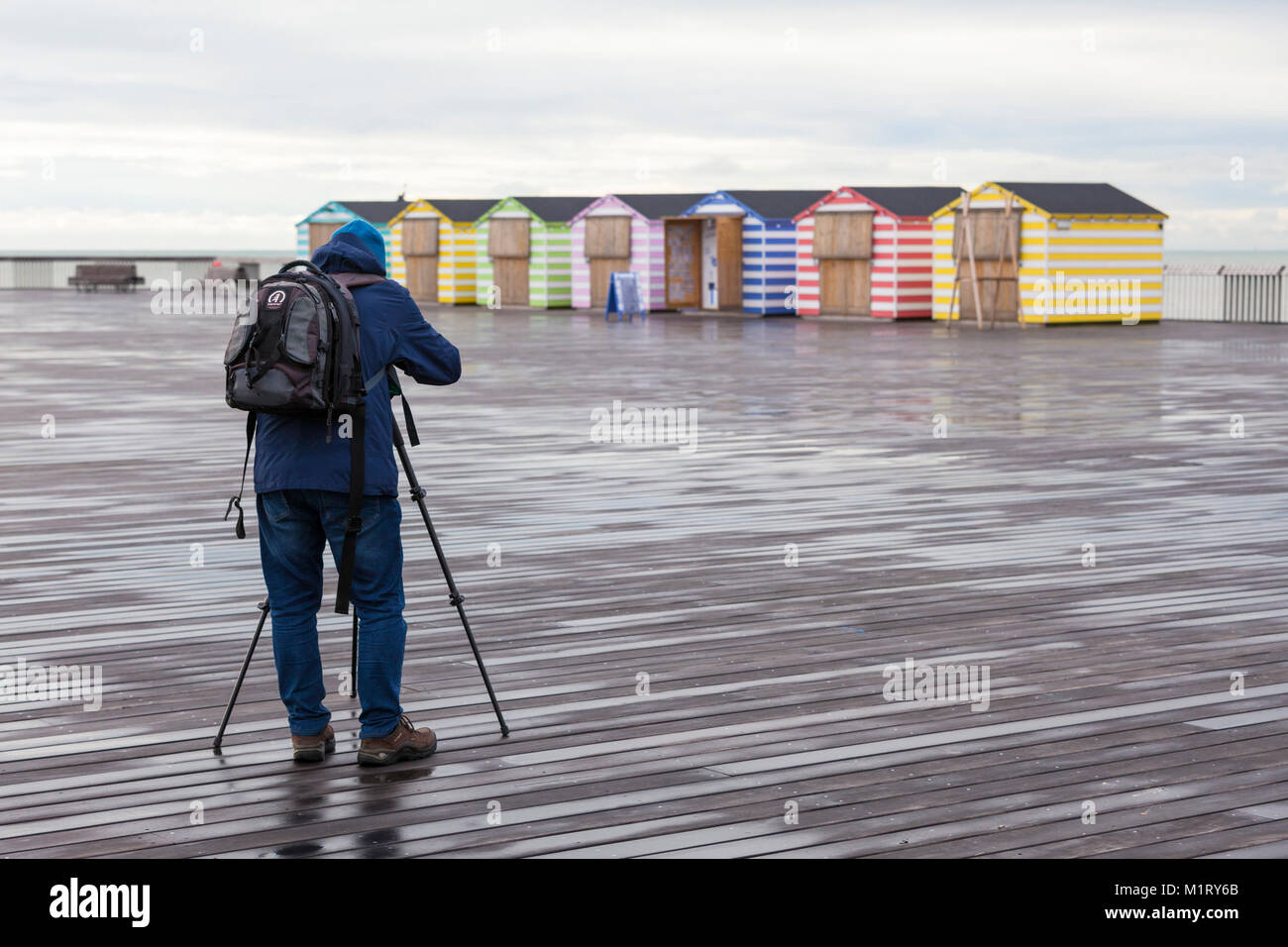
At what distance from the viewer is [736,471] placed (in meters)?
12.5

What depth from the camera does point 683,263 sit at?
41.7 metres

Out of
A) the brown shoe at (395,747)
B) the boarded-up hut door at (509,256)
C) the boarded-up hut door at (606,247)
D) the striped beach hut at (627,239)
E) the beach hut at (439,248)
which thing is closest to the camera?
the brown shoe at (395,747)

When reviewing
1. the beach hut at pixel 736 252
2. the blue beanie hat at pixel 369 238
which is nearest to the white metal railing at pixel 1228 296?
the beach hut at pixel 736 252

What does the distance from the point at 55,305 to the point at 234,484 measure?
36.7 meters

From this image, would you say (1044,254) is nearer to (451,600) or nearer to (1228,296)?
(1228,296)

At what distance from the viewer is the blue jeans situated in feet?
17.4

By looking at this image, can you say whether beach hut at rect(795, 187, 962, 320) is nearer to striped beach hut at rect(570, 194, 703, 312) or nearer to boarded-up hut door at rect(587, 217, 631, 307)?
striped beach hut at rect(570, 194, 703, 312)

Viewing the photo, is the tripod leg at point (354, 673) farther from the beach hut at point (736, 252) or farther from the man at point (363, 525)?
the beach hut at point (736, 252)

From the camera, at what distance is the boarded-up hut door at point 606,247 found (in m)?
40.6

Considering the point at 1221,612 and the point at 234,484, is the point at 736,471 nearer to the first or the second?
the point at 234,484

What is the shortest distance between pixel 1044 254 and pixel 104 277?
120 feet

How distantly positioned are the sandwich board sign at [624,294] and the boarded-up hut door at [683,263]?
6.73 feet
